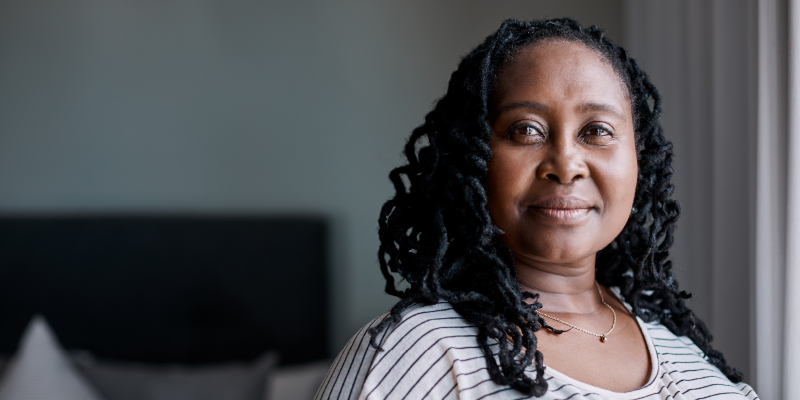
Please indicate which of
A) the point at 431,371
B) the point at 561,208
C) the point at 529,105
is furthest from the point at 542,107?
the point at 431,371

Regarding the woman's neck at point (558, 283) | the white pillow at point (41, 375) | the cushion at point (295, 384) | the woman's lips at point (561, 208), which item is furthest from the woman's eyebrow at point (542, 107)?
the white pillow at point (41, 375)

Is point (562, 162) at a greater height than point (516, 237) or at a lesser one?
greater

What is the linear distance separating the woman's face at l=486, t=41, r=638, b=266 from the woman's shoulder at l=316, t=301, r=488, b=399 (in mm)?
164

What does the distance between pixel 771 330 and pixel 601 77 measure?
65cm

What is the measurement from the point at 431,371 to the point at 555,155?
34cm

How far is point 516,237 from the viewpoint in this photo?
0.85 meters

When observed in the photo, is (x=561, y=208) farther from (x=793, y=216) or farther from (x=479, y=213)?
(x=793, y=216)

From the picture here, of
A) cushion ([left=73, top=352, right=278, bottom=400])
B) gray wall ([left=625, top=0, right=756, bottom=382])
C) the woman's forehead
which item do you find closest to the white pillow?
cushion ([left=73, top=352, right=278, bottom=400])

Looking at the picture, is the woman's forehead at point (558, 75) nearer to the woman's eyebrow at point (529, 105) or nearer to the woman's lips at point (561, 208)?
the woman's eyebrow at point (529, 105)

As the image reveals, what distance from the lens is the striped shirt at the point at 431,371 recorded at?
76 centimetres

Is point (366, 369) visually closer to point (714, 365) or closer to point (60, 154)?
point (714, 365)

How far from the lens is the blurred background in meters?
2.06

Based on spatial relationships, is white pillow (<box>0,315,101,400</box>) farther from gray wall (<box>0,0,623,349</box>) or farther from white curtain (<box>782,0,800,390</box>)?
white curtain (<box>782,0,800,390</box>)

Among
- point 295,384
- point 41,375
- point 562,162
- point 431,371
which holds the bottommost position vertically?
point 295,384
